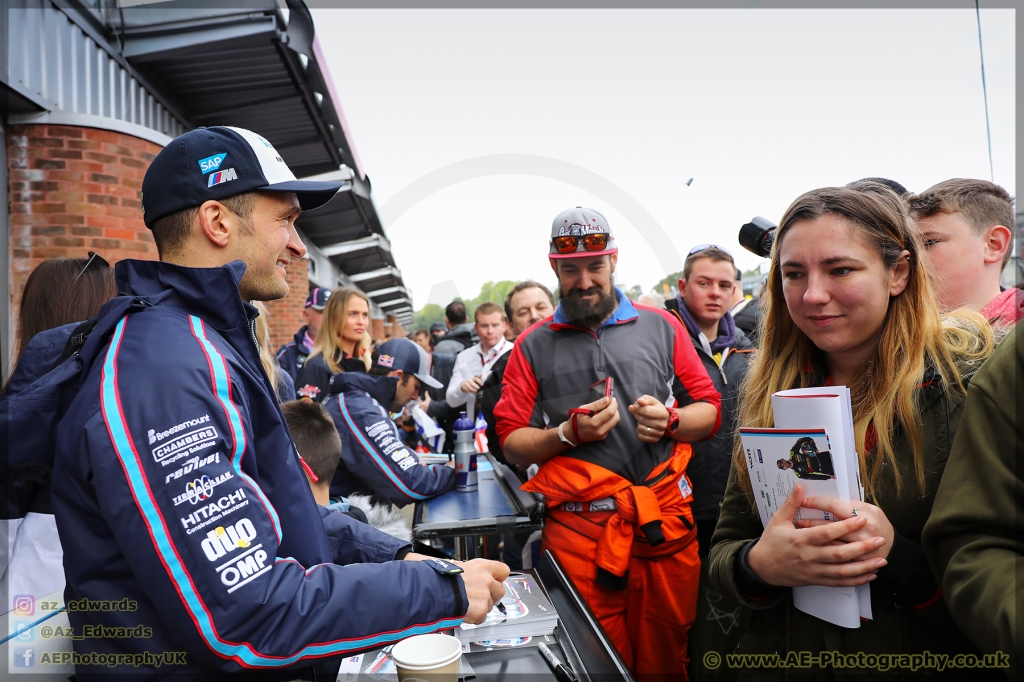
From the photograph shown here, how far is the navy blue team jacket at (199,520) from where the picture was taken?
3.29ft

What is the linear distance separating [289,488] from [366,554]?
1.71 feet

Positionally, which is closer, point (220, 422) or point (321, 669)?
point (220, 422)

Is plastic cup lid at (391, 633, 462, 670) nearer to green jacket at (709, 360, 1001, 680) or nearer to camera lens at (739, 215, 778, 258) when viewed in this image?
green jacket at (709, 360, 1001, 680)

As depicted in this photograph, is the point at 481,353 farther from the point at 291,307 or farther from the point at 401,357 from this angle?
the point at 291,307

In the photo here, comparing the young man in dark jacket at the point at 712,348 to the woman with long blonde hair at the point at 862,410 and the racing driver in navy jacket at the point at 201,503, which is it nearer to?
the woman with long blonde hair at the point at 862,410

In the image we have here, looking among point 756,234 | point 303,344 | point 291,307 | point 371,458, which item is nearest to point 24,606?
point 371,458

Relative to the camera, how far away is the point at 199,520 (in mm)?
1008

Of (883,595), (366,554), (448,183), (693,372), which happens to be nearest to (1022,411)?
(883,595)

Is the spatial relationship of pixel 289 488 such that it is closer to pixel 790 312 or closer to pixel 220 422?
pixel 220 422

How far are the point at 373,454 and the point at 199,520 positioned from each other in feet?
7.66

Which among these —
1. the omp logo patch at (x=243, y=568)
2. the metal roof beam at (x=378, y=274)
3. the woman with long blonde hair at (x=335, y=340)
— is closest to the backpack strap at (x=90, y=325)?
the omp logo patch at (x=243, y=568)

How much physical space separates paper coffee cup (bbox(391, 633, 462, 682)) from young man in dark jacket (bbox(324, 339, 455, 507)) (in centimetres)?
208

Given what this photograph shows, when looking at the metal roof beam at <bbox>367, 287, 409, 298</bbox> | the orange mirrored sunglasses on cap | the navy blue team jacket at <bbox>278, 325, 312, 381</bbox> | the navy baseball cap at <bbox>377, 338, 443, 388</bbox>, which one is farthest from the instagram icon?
the metal roof beam at <bbox>367, 287, 409, 298</bbox>

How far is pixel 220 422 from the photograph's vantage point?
1.08 metres
